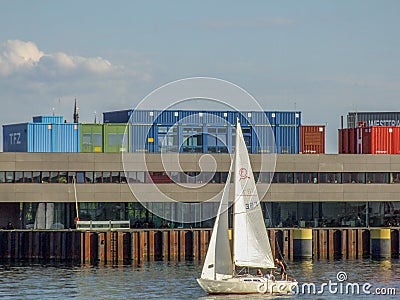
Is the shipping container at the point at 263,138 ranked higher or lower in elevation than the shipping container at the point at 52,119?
lower

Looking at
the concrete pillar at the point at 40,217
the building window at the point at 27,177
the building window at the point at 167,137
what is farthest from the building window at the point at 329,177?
the building window at the point at 27,177

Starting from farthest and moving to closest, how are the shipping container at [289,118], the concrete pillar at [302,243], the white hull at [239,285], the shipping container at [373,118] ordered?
the shipping container at [373,118] < the shipping container at [289,118] < the concrete pillar at [302,243] < the white hull at [239,285]

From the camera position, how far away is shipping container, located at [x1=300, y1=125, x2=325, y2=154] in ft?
486

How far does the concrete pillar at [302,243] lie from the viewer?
121 meters

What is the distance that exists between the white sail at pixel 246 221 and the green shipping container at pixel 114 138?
54092 millimetres

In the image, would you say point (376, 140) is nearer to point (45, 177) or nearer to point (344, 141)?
point (344, 141)

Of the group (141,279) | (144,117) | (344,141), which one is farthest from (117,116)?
(141,279)

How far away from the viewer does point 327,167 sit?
13262 cm

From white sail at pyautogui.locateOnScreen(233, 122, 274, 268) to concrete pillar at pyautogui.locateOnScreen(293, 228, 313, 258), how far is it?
30161 millimetres

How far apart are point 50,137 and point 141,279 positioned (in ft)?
154

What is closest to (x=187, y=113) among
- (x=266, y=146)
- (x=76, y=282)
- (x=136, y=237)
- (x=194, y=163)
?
(x=266, y=146)

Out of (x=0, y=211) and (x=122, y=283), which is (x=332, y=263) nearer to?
(x=122, y=283)

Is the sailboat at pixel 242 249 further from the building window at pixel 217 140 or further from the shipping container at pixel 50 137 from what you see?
the building window at pixel 217 140

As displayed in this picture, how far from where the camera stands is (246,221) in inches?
3585
